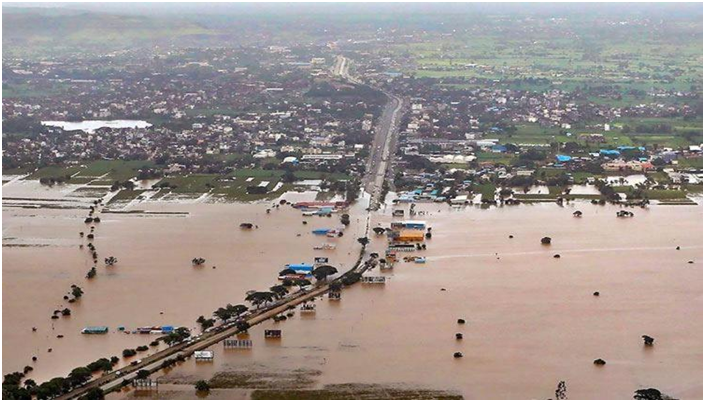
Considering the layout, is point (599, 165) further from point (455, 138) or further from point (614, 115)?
point (614, 115)

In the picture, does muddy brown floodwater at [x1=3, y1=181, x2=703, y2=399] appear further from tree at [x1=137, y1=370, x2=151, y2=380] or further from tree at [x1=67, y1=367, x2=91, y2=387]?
tree at [x1=67, y1=367, x2=91, y2=387]

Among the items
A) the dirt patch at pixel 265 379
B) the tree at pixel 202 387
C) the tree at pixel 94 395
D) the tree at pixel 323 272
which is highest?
the tree at pixel 323 272

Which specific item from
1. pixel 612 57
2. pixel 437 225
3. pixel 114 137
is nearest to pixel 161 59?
pixel 612 57

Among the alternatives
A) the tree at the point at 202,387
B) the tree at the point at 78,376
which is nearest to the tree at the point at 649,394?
the tree at the point at 202,387

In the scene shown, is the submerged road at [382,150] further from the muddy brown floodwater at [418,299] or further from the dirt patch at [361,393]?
the dirt patch at [361,393]

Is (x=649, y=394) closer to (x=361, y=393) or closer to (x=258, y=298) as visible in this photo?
(x=361, y=393)

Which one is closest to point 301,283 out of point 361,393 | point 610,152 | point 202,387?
point 202,387
